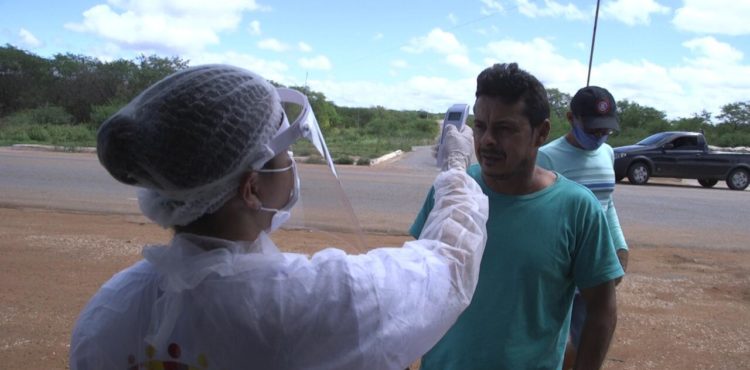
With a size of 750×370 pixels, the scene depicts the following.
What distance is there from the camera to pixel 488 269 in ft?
7.04

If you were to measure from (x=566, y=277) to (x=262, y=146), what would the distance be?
132 centimetres

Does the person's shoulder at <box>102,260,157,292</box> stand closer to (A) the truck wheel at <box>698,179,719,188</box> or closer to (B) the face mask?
(B) the face mask

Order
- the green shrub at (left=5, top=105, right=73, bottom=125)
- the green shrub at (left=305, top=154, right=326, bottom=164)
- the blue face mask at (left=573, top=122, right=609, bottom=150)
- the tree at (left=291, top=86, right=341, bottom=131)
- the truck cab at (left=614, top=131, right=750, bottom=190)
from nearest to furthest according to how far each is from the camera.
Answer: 1. the green shrub at (left=305, top=154, right=326, bottom=164)
2. the tree at (left=291, top=86, right=341, bottom=131)
3. the blue face mask at (left=573, top=122, right=609, bottom=150)
4. the truck cab at (left=614, top=131, right=750, bottom=190)
5. the green shrub at (left=5, top=105, right=73, bottom=125)

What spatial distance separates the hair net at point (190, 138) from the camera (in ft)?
3.75

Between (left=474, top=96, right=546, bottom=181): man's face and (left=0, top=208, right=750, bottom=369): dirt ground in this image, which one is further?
(left=0, top=208, right=750, bottom=369): dirt ground

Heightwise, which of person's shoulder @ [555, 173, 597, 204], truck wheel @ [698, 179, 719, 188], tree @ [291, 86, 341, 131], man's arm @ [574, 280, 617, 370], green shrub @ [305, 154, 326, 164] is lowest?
truck wheel @ [698, 179, 719, 188]

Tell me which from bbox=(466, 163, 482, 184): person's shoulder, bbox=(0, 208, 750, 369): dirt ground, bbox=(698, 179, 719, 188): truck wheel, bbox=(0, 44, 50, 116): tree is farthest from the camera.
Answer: bbox=(0, 44, 50, 116): tree

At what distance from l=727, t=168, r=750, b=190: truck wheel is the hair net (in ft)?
65.3

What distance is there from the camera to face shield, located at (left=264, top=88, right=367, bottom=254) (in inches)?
52.0

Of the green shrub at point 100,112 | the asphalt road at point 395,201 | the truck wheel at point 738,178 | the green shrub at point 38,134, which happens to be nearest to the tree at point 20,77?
the green shrub at point 100,112

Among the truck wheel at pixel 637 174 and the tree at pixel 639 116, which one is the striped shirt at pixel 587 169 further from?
the tree at pixel 639 116

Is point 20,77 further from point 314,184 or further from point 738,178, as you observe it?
point 314,184

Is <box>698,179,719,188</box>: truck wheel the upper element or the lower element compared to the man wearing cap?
lower

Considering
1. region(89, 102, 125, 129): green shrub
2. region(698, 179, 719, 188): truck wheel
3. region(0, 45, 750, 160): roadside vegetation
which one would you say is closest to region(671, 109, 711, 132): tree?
region(0, 45, 750, 160): roadside vegetation
